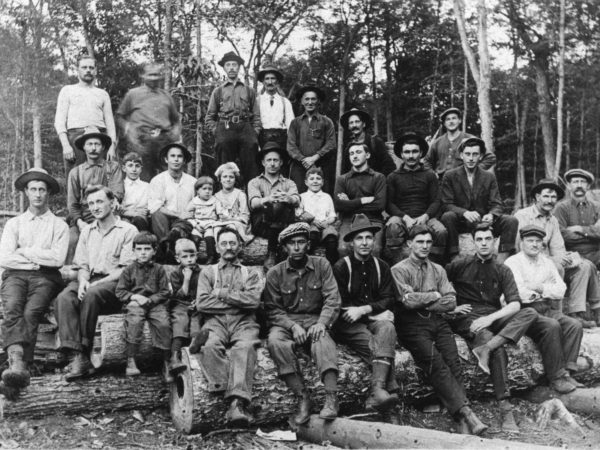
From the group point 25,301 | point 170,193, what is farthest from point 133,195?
point 25,301

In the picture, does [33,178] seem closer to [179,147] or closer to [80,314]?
[80,314]

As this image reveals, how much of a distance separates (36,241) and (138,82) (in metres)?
17.0

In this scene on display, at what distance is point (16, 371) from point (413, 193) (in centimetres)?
601

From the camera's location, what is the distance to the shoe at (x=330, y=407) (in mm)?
6302

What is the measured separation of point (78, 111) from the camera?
972 centimetres

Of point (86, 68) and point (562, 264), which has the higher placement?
point (86, 68)

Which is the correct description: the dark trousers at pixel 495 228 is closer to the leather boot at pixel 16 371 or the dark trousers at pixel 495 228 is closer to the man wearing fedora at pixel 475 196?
the man wearing fedora at pixel 475 196

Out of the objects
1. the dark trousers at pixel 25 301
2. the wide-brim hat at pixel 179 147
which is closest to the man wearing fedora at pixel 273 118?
the wide-brim hat at pixel 179 147

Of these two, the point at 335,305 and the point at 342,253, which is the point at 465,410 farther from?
the point at 342,253

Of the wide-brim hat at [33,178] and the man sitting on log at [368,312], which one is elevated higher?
the wide-brim hat at [33,178]

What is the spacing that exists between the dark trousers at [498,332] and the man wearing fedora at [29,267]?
516 cm

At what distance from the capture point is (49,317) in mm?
7750

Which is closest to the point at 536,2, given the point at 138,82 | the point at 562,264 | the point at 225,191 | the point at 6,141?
the point at 138,82

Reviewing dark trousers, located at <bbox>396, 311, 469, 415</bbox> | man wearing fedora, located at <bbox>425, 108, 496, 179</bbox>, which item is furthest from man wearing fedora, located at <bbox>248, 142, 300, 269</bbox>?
man wearing fedora, located at <bbox>425, 108, 496, 179</bbox>
